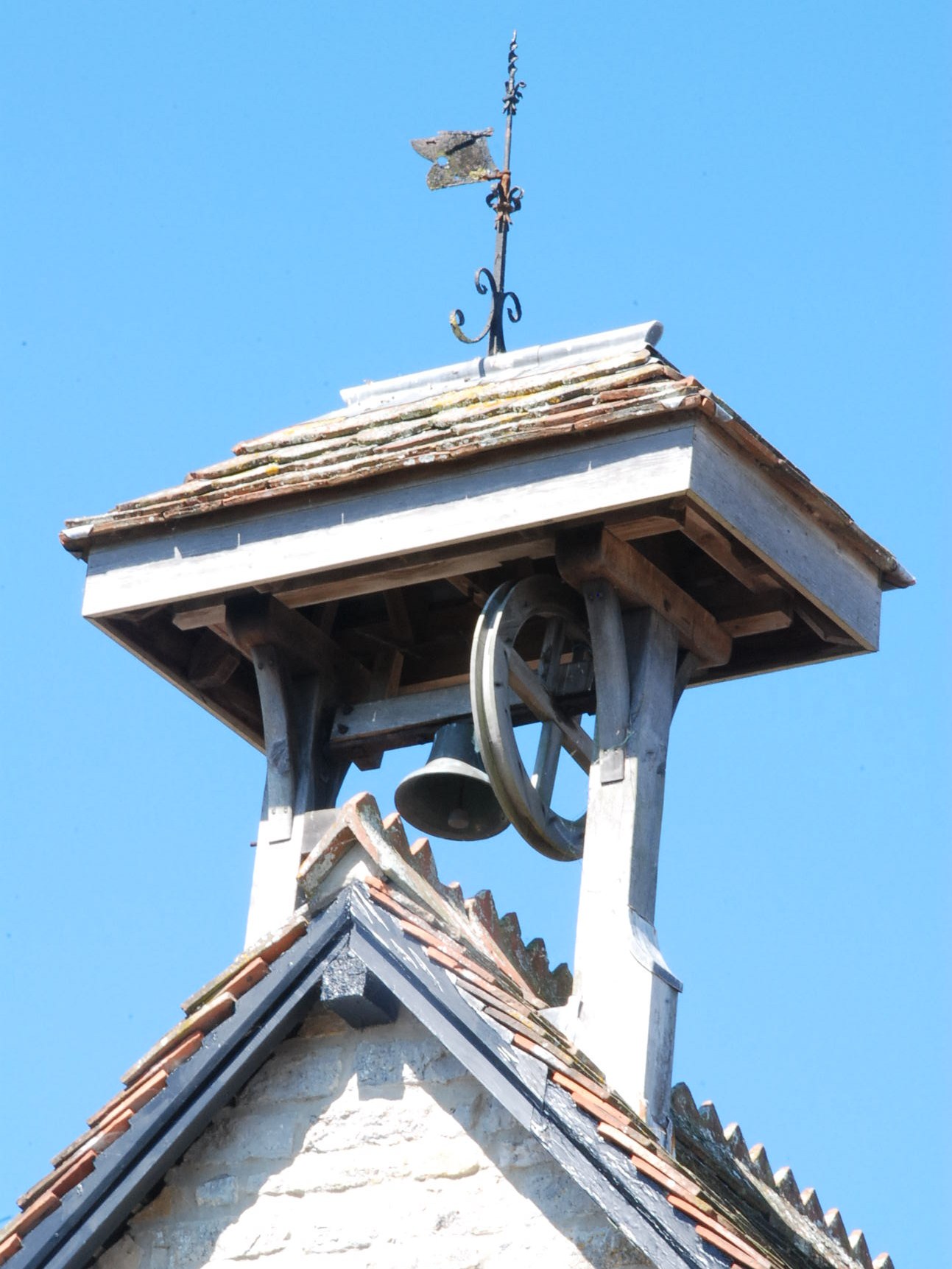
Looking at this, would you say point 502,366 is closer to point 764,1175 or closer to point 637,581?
point 637,581

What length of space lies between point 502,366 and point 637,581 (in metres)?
1.04

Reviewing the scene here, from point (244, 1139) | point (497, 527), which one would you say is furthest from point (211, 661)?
point (244, 1139)

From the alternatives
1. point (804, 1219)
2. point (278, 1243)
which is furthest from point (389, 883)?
point (804, 1219)

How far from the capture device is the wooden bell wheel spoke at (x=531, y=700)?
7152mm

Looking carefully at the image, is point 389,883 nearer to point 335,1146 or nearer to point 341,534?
point 335,1146

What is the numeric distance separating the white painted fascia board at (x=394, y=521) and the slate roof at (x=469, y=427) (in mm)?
53

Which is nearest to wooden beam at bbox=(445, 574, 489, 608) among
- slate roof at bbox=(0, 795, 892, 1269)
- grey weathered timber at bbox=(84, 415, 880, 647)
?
grey weathered timber at bbox=(84, 415, 880, 647)

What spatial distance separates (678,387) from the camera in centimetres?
702

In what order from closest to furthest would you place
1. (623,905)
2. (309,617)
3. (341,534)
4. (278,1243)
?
(278,1243) → (623,905) → (341,534) → (309,617)

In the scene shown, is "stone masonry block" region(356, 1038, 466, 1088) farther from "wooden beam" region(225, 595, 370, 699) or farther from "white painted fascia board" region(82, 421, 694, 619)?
"wooden beam" region(225, 595, 370, 699)

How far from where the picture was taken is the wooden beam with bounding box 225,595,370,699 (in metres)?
7.65

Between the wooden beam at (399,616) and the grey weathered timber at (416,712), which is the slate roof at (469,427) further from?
the grey weathered timber at (416,712)

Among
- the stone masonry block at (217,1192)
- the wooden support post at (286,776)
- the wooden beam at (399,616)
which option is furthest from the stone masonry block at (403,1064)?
the wooden beam at (399,616)

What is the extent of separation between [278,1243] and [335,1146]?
10.5 inches
